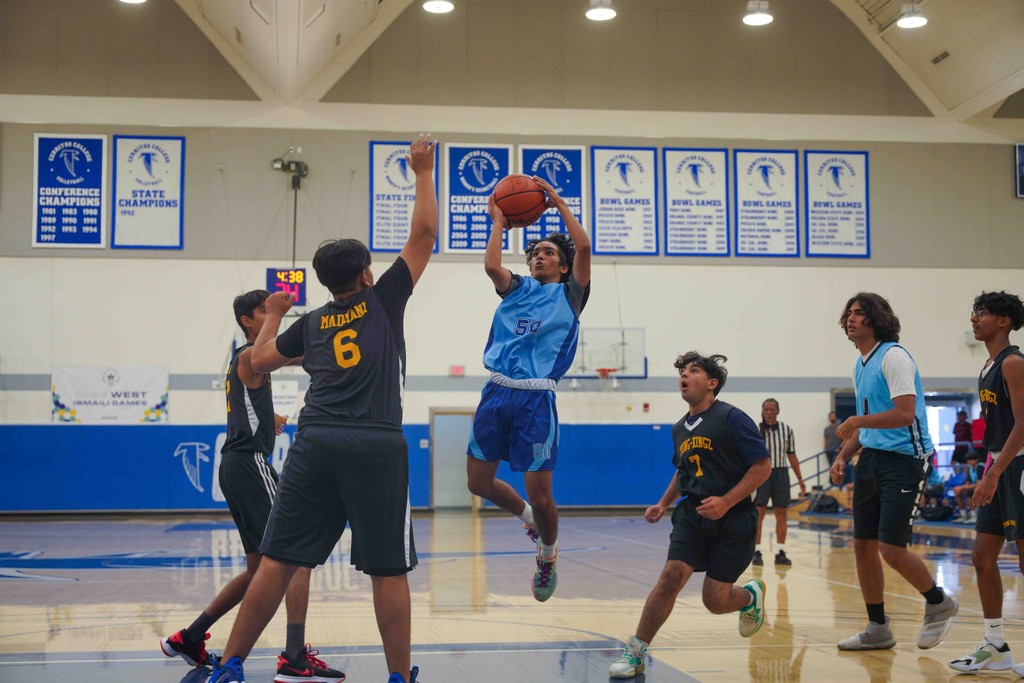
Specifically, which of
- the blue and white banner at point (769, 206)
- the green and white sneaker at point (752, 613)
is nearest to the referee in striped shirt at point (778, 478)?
the green and white sneaker at point (752, 613)

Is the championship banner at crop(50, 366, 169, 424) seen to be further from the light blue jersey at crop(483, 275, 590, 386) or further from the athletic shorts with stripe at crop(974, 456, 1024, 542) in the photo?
the athletic shorts with stripe at crop(974, 456, 1024, 542)

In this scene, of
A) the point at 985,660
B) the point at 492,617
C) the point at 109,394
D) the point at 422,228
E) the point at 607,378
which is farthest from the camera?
the point at 607,378

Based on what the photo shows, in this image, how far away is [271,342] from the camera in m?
4.49

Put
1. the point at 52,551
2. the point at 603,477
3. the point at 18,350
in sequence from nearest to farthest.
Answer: the point at 52,551, the point at 18,350, the point at 603,477

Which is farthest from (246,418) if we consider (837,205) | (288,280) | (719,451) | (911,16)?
(837,205)

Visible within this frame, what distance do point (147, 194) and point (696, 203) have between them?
10352 mm

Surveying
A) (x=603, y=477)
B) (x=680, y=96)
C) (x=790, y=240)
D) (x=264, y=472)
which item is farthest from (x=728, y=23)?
(x=264, y=472)

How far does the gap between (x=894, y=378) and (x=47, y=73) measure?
17568 millimetres

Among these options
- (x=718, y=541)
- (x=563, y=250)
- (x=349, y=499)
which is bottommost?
(x=718, y=541)

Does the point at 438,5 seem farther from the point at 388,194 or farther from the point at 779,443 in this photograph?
the point at 779,443

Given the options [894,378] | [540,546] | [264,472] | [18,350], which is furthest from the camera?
[18,350]

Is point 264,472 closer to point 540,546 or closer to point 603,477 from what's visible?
point 540,546

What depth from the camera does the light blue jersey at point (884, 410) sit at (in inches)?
223

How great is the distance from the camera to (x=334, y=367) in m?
4.24
